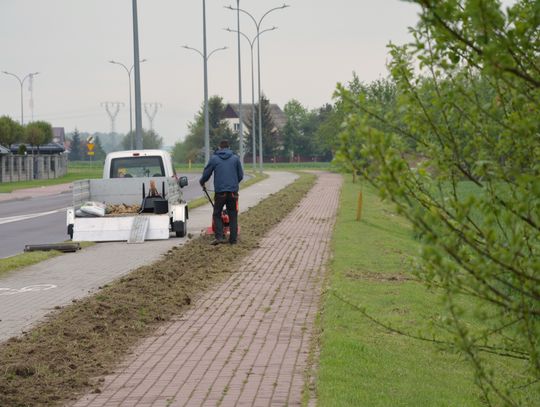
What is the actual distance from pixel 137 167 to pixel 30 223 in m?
7.87

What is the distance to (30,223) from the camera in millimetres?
31297

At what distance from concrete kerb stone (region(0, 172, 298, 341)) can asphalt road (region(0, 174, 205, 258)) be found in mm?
2628

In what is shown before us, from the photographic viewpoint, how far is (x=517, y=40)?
3.86 m

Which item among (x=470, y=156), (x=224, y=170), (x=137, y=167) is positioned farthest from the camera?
→ (x=137, y=167)

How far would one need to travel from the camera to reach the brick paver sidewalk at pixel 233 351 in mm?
7324

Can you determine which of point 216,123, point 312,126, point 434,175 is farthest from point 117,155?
point 312,126

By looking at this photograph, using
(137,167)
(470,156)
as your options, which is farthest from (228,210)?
(470,156)

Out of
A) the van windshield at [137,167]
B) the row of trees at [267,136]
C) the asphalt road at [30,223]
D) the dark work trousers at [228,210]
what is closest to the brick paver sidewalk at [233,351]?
the dark work trousers at [228,210]

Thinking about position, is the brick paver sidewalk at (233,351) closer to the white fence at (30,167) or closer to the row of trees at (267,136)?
the white fence at (30,167)

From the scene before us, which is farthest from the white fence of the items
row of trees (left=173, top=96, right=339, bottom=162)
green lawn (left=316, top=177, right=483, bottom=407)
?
green lawn (left=316, top=177, right=483, bottom=407)

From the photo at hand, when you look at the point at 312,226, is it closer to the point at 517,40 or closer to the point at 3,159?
the point at 517,40

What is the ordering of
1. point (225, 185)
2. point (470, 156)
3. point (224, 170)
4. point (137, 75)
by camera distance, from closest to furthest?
1. point (470, 156)
2. point (225, 185)
3. point (224, 170)
4. point (137, 75)

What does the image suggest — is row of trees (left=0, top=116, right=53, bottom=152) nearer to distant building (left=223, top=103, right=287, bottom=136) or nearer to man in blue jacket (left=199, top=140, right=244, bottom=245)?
man in blue jacket (left=199, top=140, right=244, bottom=245)

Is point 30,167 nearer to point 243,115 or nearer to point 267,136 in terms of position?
point 267,136
